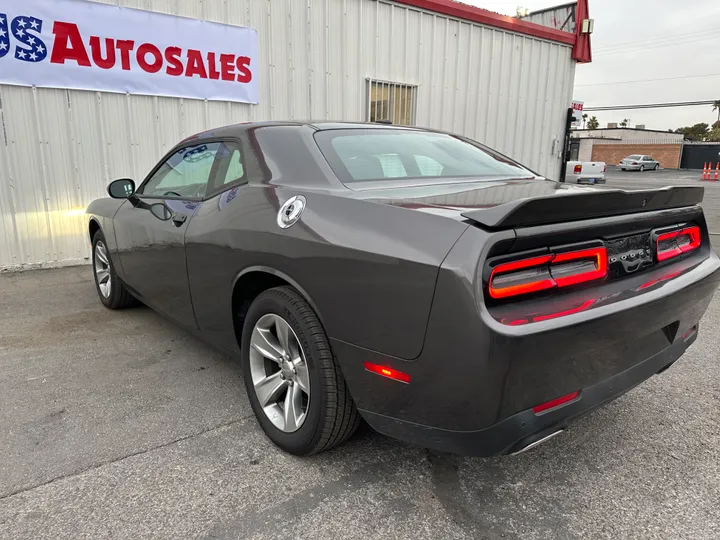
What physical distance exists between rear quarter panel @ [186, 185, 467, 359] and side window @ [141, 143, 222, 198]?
0.52m

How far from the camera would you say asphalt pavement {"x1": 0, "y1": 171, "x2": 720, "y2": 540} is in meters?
1.96

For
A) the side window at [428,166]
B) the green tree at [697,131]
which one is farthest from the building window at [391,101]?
the green tree at [697,131]

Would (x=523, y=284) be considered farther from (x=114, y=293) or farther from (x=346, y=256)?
(x=114, y=293)

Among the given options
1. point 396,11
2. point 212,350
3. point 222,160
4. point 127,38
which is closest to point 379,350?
point 222,160

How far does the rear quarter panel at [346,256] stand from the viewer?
68.7 inches

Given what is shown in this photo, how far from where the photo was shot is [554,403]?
1859 mm

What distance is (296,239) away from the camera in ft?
7.24

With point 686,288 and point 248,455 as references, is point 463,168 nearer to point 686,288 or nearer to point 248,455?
point 686,288

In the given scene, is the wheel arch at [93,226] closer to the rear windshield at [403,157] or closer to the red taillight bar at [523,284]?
the rear windshield at [403,157]

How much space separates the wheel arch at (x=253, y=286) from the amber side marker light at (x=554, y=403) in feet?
2.83

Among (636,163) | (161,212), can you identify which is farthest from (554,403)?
(636,163)

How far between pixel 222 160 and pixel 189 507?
1848 millimetres

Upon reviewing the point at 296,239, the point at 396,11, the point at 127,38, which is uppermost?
the point at 396,11

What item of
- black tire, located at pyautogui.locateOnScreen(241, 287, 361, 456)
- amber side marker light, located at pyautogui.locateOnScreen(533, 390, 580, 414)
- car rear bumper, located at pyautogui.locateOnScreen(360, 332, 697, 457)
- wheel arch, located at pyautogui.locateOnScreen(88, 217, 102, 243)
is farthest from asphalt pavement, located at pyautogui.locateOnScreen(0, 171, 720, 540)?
wheel arch, located at pyautogui.locateOnScreen(88, 217, 102, 243)
